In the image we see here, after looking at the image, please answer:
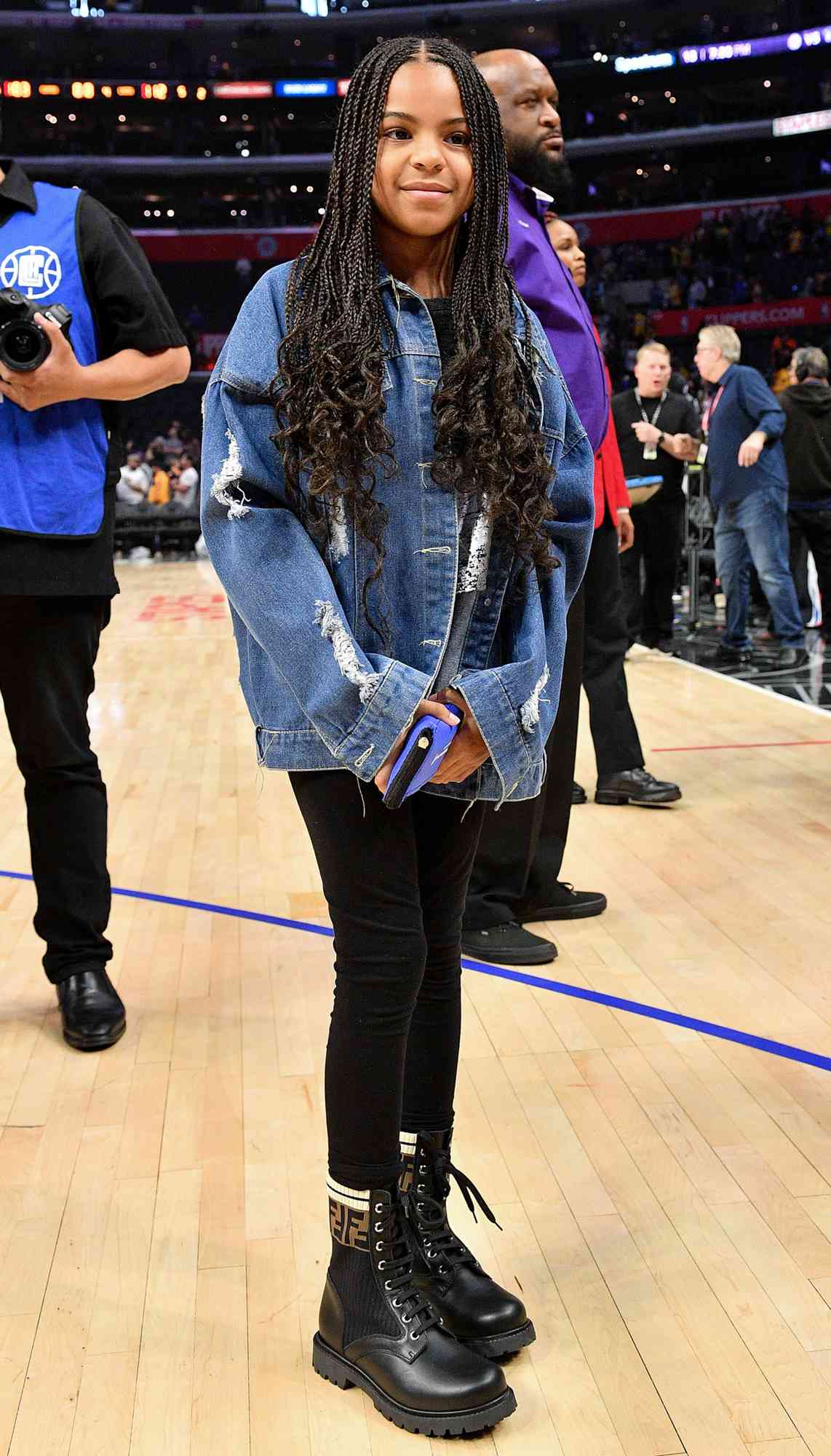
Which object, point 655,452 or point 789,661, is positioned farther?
point 789,661

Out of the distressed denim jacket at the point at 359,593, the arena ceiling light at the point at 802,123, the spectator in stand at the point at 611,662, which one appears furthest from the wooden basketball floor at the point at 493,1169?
the arena ceiling light at the point at 802,123

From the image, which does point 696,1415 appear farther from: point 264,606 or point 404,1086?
point 264,606

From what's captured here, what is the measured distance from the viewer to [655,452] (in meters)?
6.35

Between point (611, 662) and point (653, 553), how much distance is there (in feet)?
9.59

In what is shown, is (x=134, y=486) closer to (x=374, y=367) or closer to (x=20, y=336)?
(x=20, y=336)

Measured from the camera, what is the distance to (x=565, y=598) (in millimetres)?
1489

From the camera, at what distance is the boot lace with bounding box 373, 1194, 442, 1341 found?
4.56 feet

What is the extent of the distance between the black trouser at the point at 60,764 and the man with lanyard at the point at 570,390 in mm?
724

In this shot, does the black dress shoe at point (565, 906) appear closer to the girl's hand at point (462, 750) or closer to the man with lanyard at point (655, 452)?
the girl's hand at point (462, 750)

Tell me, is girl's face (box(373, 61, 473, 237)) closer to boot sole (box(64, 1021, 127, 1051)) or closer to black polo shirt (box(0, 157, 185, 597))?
black polo shirt (box(0, 157, 185, 597))

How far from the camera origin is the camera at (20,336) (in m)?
2.04

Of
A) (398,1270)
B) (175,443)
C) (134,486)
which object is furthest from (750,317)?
(398,1270)

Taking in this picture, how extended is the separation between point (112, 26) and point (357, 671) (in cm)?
3201

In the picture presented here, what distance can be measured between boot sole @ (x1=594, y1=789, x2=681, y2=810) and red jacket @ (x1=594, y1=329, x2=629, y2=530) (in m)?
0.84
